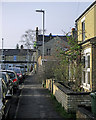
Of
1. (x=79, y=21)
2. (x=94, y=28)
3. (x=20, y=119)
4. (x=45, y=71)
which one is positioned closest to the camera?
(x=20, y=119)

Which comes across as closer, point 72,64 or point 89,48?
point 89,48

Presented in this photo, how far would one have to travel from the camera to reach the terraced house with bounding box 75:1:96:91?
9.98m

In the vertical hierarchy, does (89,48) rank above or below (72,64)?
above

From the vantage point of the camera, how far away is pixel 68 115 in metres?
7.40

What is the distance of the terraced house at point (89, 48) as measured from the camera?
998 centimetres

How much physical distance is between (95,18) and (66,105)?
5.38 m

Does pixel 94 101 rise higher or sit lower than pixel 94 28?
lower

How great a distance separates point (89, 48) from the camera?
1034cm

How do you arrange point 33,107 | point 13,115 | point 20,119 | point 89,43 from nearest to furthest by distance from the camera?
point 20,119
point 13,115
point 33,107
point 89,43

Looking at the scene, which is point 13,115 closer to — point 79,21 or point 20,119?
point 20,119

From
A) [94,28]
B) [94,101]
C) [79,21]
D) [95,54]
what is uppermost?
[79,21]

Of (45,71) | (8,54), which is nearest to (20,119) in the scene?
(45,71)

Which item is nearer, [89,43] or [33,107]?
[33,107]

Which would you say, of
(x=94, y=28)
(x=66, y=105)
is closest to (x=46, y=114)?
(x=66, y=105)
